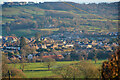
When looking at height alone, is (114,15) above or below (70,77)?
above

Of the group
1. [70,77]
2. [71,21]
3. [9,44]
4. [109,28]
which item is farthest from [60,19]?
[70,77]

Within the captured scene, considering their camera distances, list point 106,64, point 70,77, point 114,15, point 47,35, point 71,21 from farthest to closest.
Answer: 1. point 71,21
2. point 114,15
3. point 47,35
4. point 70,77
5. point 106,64

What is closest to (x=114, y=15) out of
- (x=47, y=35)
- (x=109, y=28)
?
(x=109, y=28)

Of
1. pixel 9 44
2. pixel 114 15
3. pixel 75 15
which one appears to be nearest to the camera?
pixel 9 44

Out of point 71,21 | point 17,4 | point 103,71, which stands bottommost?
point 103,71

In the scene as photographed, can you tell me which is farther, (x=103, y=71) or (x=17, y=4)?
(x=17, y=4)

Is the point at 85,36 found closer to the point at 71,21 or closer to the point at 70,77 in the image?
the point at 71,21

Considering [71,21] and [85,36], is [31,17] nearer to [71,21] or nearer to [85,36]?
[71,21]
